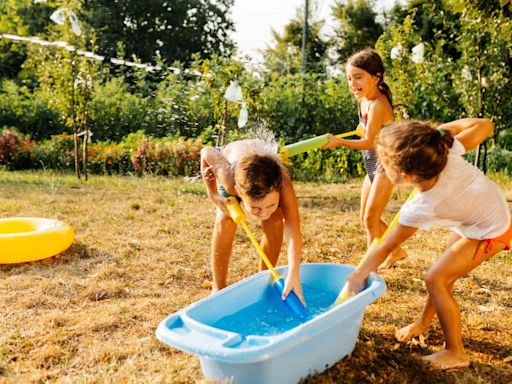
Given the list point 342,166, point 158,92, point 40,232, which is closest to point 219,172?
point 40,232

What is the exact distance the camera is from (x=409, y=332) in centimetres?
237

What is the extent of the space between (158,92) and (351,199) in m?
4.31

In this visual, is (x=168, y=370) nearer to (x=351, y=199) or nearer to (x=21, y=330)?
(x=21, y=330)

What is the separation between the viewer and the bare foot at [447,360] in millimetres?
2115

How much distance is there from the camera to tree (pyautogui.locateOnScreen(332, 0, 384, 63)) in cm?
1560

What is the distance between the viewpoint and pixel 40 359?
2.20 metres

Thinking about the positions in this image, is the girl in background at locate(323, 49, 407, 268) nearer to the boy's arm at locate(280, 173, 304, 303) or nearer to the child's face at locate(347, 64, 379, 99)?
the child's face at locate(347, 64, 379, 99)

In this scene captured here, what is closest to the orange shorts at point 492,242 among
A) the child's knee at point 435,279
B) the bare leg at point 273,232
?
the child's knee at point 435,279

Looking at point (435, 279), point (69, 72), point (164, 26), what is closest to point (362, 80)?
point (435, 279)

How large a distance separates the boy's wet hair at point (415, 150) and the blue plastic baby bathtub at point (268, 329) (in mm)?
466

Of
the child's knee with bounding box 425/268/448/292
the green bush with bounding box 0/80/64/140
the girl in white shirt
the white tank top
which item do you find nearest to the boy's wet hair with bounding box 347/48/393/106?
the girl in white shirt

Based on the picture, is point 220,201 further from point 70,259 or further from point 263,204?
point 70,259

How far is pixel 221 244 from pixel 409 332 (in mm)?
926

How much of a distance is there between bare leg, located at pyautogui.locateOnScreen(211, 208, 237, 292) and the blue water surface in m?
0.43
